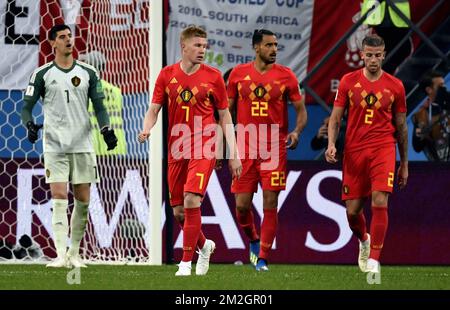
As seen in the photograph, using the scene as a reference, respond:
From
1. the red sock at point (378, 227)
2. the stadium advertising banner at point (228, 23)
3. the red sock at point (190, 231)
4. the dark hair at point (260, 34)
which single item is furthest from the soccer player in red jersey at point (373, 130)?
the stadium advertising banner at point (228, 23)

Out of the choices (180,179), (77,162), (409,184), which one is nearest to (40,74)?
(77,162)

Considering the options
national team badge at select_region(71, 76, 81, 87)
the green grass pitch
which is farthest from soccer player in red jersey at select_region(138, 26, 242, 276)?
national team badge at select_region(71, 76, 81, 87)

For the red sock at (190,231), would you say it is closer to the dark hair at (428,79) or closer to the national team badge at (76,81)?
the national team badge at (76,81)

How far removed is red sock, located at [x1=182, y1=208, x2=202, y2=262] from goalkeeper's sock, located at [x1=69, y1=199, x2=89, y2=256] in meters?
1.72

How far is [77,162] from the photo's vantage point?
1188 cm

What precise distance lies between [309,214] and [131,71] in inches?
93.2

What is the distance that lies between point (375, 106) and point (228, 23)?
4247 mm

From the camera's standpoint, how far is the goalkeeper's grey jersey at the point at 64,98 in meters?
11.8

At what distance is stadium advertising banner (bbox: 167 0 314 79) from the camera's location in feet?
49.8

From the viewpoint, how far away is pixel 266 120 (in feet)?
38.8

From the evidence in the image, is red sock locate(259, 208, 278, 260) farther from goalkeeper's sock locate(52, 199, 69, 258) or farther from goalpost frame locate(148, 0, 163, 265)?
goalkeeper's sock locate(52, 199, 69, 258)

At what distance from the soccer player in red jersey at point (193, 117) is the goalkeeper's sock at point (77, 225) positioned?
141 cm

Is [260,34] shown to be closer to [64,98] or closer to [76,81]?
[76,81]

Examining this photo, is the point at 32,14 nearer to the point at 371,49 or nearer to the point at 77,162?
the point at 77,162
